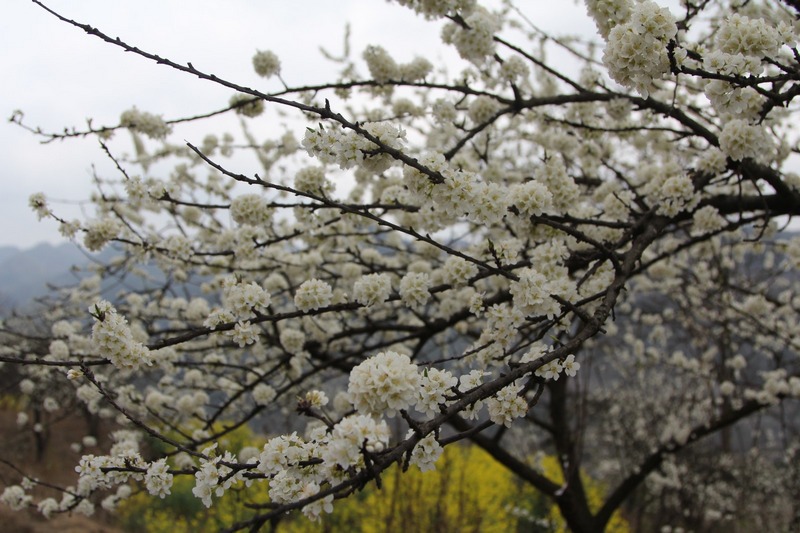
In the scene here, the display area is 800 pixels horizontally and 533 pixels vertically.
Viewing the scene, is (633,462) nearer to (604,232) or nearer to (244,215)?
(604,232)

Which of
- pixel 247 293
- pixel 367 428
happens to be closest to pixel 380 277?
pixel 247 293

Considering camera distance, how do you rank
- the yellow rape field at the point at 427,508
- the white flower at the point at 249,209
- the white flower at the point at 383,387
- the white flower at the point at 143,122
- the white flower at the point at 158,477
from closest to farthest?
the white flower at the point at 383,387 < the white flower at the point at 158,477 < the white flower at the point at 249,209 < the white flower at the point at 143,122 < the yellow rape field at the point at 427,508

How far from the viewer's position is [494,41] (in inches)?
131

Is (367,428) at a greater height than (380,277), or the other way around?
(380,277)

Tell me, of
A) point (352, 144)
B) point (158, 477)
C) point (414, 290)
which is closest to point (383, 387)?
point (352, 144)

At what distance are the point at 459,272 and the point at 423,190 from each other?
0.71 m

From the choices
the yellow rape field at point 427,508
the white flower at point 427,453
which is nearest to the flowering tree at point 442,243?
the white flower at point 427,453

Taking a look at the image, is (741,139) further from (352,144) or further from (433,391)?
(433,391)

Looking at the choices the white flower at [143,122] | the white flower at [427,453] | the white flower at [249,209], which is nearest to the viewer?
the white flower at [427,453]

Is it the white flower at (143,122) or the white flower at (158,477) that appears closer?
the white flower at (158,477)

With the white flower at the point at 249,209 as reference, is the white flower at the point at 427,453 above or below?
below

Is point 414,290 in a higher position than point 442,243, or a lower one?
lower

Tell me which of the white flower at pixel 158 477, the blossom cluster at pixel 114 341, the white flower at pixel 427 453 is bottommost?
the white flower at pixel 427 453

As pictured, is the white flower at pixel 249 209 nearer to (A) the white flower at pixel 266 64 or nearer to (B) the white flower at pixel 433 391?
(A) the white flower at pixel 266 64
